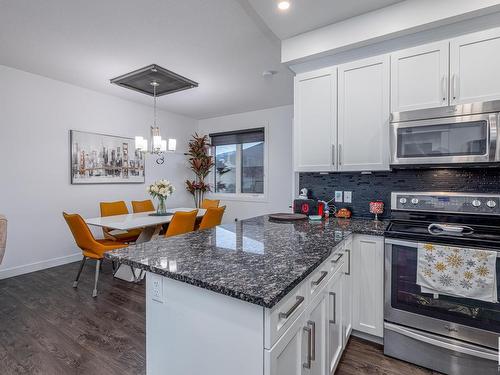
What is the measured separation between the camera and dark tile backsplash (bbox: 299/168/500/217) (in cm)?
209

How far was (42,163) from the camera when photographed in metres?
3.61

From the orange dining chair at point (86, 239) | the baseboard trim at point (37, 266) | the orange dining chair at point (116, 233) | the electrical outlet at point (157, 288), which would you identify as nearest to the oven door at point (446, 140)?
the electrical outlet at point (157, 288)

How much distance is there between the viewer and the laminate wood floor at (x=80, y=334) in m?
1.78

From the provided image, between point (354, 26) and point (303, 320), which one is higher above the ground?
point (354, 26)

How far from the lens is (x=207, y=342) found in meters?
1.02

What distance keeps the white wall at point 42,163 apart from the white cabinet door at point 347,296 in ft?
12.7

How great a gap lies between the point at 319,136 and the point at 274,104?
2.69 metres

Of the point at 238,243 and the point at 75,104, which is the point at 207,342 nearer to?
the point at 238,243

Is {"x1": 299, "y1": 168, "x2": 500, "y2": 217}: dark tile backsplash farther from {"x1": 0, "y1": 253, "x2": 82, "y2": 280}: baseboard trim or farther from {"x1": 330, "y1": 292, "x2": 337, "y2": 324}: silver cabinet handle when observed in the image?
{"x1": 0, "y1": 253, "x2": 82, "y2": 280}: baseboard trim

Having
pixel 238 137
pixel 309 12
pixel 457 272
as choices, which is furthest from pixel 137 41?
pixel 457 272

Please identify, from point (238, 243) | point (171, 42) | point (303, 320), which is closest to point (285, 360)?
point (303, 320)

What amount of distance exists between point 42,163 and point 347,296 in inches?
161

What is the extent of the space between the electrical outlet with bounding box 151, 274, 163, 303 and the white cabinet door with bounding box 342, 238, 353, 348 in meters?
1.28

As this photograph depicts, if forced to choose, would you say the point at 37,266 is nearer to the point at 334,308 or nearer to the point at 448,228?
the point at 334,308
